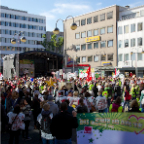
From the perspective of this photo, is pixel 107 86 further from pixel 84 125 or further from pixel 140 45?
Answer: pixel 140 45

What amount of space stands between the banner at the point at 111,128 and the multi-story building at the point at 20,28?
215ft

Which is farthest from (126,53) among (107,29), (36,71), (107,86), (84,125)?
(84,125)

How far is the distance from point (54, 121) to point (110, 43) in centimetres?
4733

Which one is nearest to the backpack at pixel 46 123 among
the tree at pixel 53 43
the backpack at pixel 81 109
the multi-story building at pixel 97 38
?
the backpack at pixel 81 109

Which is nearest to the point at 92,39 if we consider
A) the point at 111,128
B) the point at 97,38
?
the point at 97,38

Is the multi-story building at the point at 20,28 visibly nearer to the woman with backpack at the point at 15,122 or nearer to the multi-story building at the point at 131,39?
→ the multi-story building at the point at 131,39

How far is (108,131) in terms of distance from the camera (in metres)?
6.01

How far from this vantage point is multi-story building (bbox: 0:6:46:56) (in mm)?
69125

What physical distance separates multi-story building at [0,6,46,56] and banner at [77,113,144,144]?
65.5 m

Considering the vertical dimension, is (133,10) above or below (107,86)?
above

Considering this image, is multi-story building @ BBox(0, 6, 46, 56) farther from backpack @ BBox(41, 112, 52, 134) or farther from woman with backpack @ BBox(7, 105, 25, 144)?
backpack @ BBox(41, 112, 52, 134)

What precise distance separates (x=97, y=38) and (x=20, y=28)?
29845mm

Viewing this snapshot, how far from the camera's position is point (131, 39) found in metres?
47.0

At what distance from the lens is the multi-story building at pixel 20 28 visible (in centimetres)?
6912
